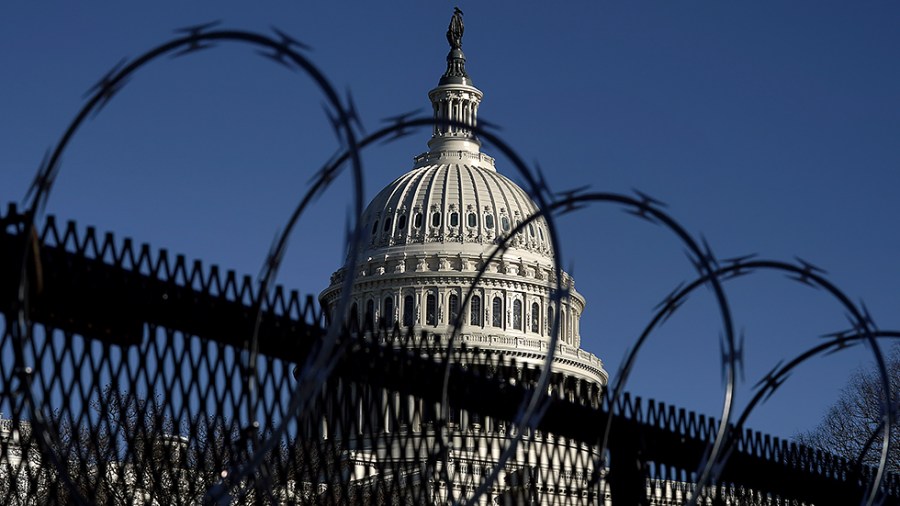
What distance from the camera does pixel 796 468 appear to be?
80.6ft

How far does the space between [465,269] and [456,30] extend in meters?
47.8

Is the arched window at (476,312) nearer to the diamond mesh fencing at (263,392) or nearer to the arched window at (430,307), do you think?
the arched window at (430,307)

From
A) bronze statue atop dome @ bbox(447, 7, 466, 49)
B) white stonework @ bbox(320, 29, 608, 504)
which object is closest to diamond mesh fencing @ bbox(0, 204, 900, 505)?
white stonework @ bbox(320, 29, 608, 504)

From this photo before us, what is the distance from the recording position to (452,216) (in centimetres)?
16338

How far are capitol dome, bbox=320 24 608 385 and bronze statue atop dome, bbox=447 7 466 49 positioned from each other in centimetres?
3051

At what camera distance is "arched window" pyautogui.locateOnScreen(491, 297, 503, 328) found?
15700cm

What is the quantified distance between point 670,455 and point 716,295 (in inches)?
148

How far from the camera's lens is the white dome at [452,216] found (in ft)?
525

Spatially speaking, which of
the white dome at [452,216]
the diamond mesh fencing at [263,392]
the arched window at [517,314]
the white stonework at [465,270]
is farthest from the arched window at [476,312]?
the diamond mesh fencing at [263,392]

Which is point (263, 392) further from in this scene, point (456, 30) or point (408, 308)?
point (456, 30)

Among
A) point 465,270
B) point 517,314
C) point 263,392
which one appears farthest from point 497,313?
point 263,392

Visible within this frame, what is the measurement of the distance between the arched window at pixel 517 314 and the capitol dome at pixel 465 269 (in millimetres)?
95

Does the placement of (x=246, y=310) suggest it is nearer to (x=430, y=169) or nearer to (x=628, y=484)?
(x=628, y=484)

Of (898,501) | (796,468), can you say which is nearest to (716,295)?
(796,468)
